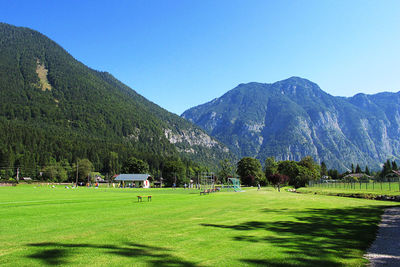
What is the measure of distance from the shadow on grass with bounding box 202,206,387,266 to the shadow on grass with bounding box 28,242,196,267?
2.28 metres

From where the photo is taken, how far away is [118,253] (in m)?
9.12

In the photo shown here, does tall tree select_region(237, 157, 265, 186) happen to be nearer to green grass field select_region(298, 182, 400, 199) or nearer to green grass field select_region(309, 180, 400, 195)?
green grass field select_region(309, 180, 400, 195)

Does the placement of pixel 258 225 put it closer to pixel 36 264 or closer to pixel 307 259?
pixel 307 259

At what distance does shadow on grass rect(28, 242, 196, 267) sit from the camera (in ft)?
26.8

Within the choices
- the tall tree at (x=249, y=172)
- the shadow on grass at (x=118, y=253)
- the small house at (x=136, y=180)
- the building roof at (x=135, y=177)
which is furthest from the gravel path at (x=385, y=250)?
the building roof at (x=135, y=177)

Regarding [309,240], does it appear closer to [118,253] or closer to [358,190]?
[118,253]

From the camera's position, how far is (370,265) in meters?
8.16

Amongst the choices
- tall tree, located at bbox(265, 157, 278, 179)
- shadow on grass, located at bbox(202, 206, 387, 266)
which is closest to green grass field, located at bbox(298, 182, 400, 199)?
shadow on grass, located at bbox(202, 206, 387, 266)

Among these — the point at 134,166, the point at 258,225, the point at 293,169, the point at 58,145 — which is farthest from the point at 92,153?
the point at 258,225

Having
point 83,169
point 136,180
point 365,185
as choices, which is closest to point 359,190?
point 365,185

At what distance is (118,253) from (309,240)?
23.9ft

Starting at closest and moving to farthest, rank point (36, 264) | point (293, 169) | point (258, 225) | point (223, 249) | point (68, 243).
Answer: point (36, 264) → point (223, 249) → point (68, 243) → point (258, 225) → point (293, 169)

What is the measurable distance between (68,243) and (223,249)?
5.60m

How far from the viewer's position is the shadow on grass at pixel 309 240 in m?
8.55
